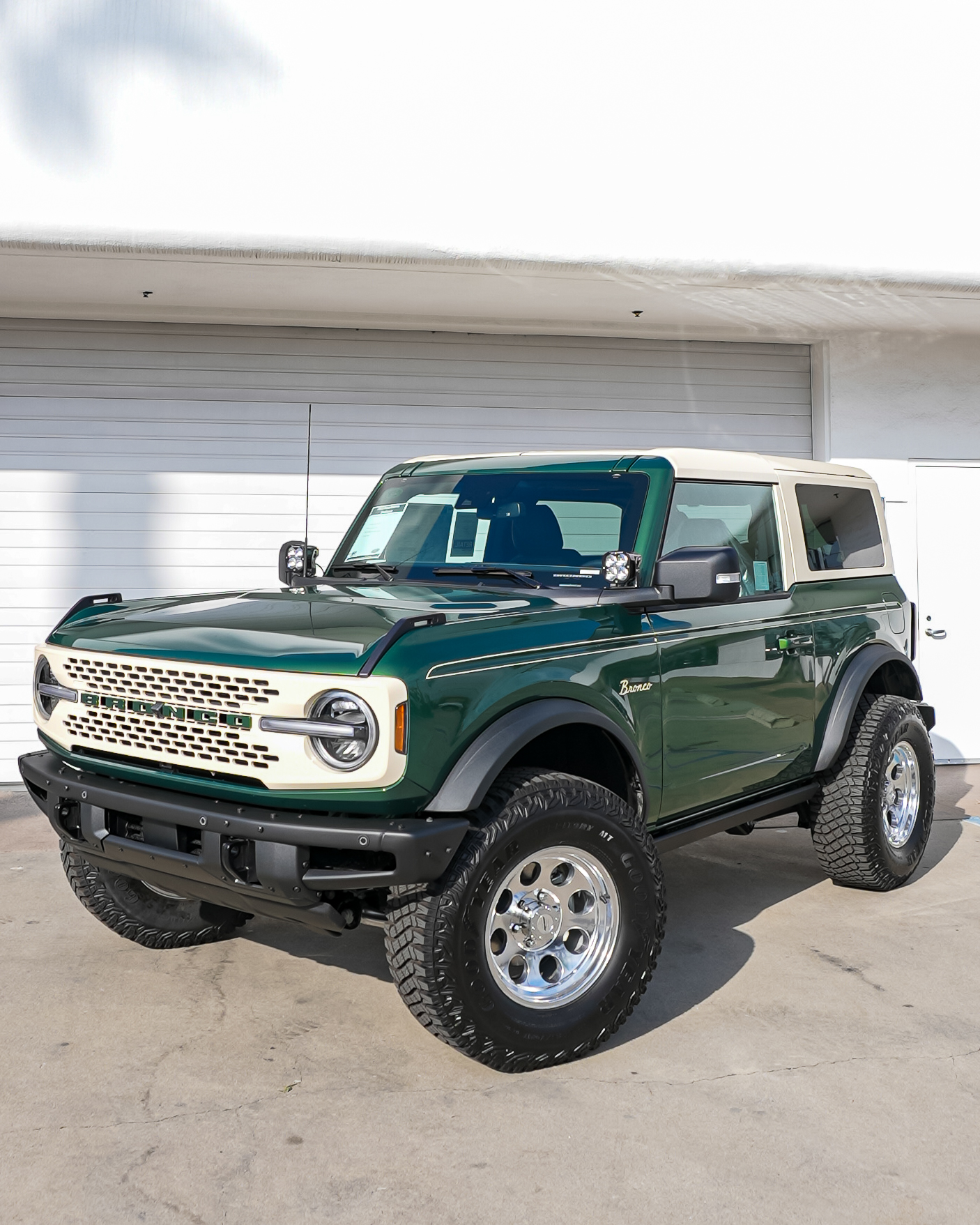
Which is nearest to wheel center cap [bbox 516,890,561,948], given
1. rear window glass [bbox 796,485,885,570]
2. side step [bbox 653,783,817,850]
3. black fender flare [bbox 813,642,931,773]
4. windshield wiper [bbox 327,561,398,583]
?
side step [bbox 653,783,817,850]

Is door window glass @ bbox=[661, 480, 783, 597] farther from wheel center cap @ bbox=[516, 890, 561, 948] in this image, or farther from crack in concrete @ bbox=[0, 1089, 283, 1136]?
crack in concrete @ bbox=[0, 1089, 283, 1136]

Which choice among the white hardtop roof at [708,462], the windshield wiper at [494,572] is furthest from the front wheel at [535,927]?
the white hardtop roof at [708,462]

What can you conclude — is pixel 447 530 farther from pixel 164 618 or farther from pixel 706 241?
pixel 706 241

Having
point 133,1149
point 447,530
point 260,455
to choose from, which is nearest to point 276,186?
point 260,455

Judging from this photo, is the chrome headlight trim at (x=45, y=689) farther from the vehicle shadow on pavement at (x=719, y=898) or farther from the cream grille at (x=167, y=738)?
the vehicle shadow on pavement at (x=719, y=898)

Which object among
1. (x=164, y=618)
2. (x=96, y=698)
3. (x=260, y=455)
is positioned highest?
(x=260, y=455)

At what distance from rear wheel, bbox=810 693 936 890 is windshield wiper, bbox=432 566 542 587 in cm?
190

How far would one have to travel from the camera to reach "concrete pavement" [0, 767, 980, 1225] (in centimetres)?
276

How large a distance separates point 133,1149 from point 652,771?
6.53ft

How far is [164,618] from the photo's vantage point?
372 centimetres

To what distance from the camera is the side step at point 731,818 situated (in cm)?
416

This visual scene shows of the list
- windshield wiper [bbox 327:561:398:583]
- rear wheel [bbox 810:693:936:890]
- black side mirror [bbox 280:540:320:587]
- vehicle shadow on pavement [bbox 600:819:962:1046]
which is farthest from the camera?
rear wheel [bbox 810:693:936:890]

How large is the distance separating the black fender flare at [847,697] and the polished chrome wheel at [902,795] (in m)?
0.44

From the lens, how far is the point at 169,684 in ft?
11.1
